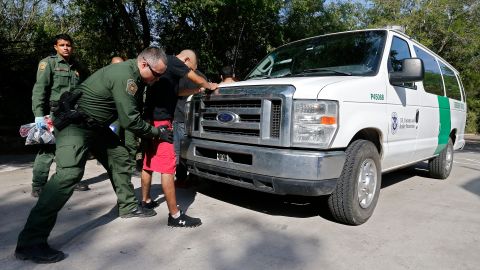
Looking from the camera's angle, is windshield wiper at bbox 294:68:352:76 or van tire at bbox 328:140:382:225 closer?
van tire at bbox 328:140:382:225

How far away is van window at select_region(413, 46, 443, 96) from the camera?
539 centimetres

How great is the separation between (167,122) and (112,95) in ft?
2.91

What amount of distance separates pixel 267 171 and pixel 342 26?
1089 cm

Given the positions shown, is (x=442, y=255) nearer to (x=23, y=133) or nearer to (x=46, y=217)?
(x=46, y=217)

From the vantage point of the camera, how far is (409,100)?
4742 mm

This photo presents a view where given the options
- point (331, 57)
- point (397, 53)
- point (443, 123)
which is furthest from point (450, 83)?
point (331, 57)

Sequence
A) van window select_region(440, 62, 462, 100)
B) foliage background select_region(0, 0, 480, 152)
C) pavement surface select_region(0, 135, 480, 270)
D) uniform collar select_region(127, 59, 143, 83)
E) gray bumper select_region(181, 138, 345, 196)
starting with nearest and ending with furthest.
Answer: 1. pavement surface select_region(0, 135, 480, 270)
2. uniform collar select_region(127, 59, 143, 83)
3. gray bumper select_region(181, 138, 345, 196)
4. van window select_region(440, 62, 462, 100)
5. foliage background select_region(0, 0, 480, 152)

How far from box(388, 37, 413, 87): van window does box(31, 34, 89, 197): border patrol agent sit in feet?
12.1

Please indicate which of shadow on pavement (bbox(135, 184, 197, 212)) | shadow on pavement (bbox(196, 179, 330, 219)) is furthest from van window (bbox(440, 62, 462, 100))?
shadow on pavement (bbox(135, 184, 197, 212))

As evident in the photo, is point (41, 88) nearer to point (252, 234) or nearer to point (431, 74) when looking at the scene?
point (252, 234)

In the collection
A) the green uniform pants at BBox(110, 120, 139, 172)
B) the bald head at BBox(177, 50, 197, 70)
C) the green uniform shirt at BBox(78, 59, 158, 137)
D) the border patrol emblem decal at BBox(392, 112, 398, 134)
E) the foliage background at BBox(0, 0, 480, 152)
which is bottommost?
the green uniform pants at BBox(110, 120, 139, 172)

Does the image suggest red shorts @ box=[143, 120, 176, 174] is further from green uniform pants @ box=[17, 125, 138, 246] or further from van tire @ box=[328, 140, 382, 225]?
van tire @ box=[328, 140, 382, 225]

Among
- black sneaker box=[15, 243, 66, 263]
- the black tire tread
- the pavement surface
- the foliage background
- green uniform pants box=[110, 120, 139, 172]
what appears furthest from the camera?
the foliage background

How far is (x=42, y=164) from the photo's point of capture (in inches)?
183
